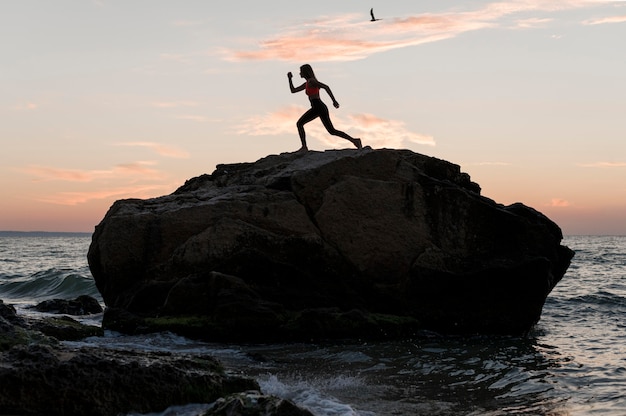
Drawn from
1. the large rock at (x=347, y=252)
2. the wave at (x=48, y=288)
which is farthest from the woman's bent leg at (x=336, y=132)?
the wave at (x=48, y=288)

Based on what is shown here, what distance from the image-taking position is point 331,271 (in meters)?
14.6

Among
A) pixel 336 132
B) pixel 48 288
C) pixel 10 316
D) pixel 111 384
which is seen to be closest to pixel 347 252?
pixel 336 132

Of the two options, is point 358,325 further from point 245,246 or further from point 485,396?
point 485,396

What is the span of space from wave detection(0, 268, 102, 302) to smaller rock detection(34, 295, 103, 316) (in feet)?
24.5

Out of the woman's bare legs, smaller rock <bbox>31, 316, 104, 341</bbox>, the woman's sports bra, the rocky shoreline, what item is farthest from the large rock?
the rocky shoreline

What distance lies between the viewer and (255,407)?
661 cm

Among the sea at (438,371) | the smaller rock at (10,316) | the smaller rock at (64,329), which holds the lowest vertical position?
the sea at (438,371)

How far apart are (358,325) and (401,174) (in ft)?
11.6

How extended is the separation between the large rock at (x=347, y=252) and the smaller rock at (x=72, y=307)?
11.4 feet

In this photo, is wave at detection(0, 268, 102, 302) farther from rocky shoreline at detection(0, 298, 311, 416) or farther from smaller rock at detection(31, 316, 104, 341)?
rocky shoreline at detection(0, 298, 311, 416)

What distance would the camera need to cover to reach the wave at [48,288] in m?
27.0

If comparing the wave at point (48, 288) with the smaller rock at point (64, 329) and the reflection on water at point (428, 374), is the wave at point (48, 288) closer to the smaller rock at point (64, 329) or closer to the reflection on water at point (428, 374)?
the smaller rock at point (64, 329)

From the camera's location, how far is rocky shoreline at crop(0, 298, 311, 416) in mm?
7230

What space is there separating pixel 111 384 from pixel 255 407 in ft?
5.83
